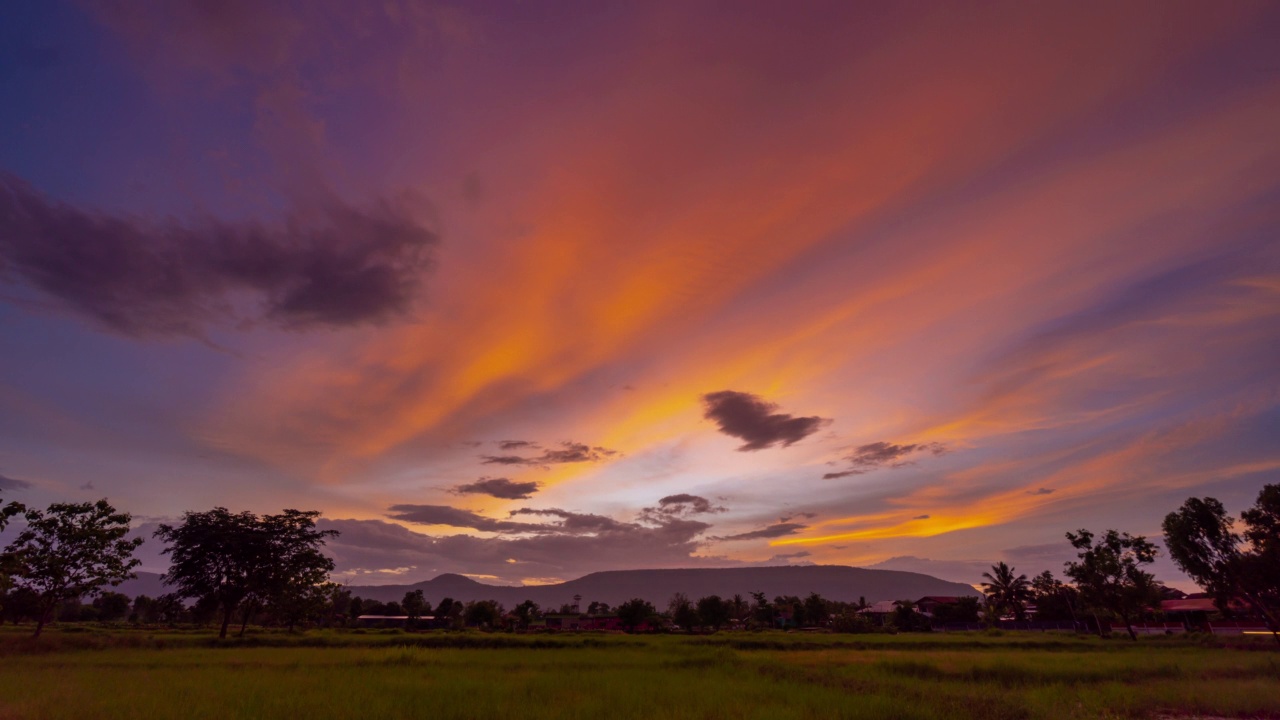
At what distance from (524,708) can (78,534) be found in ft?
133

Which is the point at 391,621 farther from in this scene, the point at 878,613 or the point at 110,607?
the point at 878,613

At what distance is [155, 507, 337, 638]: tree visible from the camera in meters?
47.2

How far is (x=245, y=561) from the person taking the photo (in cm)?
Result: 4872

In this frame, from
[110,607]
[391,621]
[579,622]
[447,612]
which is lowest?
[579,622]

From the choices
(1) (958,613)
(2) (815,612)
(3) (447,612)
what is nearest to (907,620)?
(1) (958,613)

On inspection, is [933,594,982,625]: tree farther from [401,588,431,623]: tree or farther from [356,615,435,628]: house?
[401,588,431,623]: tree

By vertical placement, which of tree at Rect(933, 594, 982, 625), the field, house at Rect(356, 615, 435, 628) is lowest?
house at Rect(356, 615, 435, 628)

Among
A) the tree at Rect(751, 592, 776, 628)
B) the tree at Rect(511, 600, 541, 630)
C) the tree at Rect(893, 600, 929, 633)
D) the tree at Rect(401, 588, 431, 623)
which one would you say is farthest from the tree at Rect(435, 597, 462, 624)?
the tree at Rect(893, 600, 929, 633)

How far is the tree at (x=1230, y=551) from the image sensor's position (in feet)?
143

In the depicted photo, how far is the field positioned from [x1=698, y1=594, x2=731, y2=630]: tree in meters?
69.4

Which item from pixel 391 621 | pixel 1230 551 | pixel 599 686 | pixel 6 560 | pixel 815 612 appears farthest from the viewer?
pixel 391 621

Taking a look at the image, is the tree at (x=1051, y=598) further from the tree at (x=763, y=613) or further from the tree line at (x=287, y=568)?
the tree at (x=763, y=613)

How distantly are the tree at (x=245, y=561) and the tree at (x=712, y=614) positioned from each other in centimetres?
6559

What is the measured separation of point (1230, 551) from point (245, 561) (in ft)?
283
